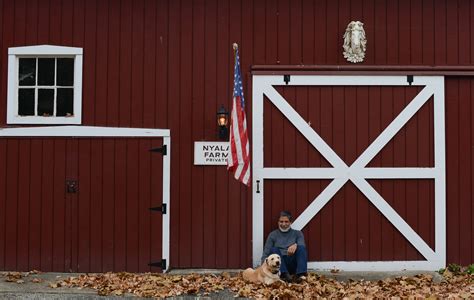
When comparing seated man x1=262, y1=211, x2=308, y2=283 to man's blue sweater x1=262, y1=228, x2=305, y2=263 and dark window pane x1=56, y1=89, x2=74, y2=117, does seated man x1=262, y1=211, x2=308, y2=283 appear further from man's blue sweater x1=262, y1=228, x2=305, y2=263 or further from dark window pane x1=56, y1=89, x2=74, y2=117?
dark window pane x1=56, y1=89, x2=74, y2=117

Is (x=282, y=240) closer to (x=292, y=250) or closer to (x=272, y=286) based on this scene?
(x=292, y=250)

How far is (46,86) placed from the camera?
7512mm

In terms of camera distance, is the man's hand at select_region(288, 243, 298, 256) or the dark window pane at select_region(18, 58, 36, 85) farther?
the dark window pane at select_region(18, 58, 36, 85)

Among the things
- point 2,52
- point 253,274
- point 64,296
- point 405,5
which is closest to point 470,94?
point 405,5

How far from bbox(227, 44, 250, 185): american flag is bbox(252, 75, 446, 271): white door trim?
54 centimetres

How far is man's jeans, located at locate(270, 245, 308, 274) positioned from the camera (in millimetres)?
6840

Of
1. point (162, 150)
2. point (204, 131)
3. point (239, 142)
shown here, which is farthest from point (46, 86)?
point (239, 142)

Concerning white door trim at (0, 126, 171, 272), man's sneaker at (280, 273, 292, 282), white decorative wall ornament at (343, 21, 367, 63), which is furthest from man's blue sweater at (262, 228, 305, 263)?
white decorative wall ornament at (343, 21, 367, 63)

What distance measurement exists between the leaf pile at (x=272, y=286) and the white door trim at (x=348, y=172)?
1.49ft

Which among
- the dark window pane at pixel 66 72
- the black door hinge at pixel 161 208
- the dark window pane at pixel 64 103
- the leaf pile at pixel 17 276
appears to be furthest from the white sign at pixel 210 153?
the leaf pile at pixel 17 276

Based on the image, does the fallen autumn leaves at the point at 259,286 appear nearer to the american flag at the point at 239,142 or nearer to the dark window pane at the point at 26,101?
A: the american flag at the point at 239,142

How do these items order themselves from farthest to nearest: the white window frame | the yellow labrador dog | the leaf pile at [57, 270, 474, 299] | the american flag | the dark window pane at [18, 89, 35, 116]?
the dark window pane at [18, 89, 35, 116]
the white window frame
the american flag
the yellow labrador dog
the leaf pile at [57, 270, 474, 299]

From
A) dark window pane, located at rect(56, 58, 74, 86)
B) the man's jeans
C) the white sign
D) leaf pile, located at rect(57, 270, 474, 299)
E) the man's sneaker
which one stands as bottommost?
leaf pile, located at rect(57, 270, 474, 299)

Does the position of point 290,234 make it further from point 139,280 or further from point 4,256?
point 4,256
